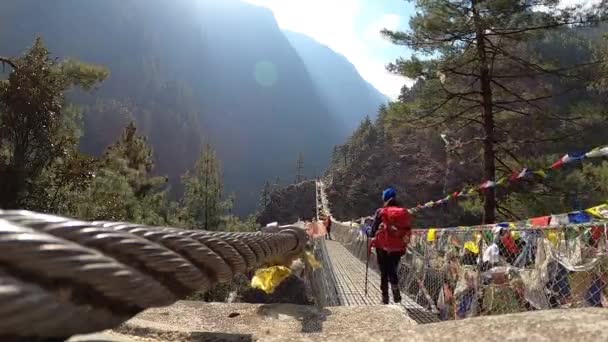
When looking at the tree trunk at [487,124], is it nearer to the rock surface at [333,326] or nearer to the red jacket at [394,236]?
the red jacket at [394,236]

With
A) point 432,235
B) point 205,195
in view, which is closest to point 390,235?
point 432,235

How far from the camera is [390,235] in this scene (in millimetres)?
5227

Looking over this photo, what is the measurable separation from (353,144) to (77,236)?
7922 centimetres

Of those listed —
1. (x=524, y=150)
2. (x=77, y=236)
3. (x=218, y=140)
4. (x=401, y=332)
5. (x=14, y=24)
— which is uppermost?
(x=14, y=24)

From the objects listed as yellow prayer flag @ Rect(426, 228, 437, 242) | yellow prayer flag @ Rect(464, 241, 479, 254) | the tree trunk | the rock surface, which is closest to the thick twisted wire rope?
the rock surface

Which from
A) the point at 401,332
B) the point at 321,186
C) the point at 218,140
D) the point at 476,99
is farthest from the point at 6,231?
the point at 218,140

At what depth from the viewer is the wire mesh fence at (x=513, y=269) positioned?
168 inches

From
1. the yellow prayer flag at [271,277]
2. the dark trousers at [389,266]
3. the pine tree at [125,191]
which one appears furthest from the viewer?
the pine tree at [125,191]

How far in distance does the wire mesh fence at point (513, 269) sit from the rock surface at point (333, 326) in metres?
2.20

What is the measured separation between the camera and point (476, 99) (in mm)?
11148

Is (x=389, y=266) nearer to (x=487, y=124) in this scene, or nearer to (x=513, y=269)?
(x=513, y=269)

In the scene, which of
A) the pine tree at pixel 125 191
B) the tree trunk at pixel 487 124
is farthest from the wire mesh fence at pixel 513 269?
the pine tree at pixel 125 191

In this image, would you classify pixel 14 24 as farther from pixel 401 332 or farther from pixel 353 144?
pixel 401 332

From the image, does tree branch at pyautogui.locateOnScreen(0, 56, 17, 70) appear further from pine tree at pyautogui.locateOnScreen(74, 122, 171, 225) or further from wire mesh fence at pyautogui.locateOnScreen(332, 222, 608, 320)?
wire mesh fence at pyautogui.locateOnScreen(332, 222, 608, 320)
